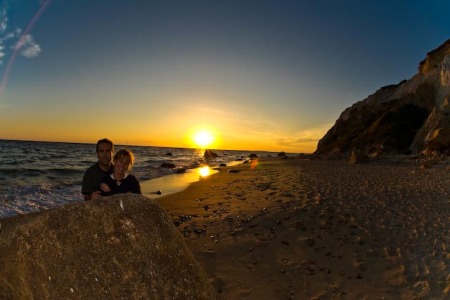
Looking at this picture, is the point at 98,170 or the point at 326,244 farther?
the point at 326,244

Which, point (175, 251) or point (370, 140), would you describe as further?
point (370, 140)

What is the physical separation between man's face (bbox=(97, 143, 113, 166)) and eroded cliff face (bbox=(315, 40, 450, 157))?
32.2 metres

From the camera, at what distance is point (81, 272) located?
9.79 feet

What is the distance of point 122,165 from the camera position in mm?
4617

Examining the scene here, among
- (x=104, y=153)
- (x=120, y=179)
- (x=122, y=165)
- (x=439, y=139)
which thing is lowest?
(x=120, y=179)

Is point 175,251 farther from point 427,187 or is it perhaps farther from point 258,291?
point 427,187

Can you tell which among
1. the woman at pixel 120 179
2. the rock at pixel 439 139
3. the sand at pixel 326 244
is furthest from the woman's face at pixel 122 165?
the rock at pixel 439 139

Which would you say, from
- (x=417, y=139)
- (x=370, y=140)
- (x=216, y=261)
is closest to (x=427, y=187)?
(x=216, y=261)

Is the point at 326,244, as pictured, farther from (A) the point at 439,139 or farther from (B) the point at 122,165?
(A) the point at 439,139

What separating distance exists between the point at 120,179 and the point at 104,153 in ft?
2.75

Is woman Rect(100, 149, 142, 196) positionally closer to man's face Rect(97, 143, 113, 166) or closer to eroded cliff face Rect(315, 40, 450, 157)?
man's face Rect(97, 143, 113, 166)

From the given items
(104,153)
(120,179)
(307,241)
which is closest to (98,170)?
(104,153)

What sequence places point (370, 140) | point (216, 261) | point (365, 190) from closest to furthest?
1. point (216, 261)
2. point (365, 190)
3. point (370, 140)

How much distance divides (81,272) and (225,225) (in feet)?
23.3
